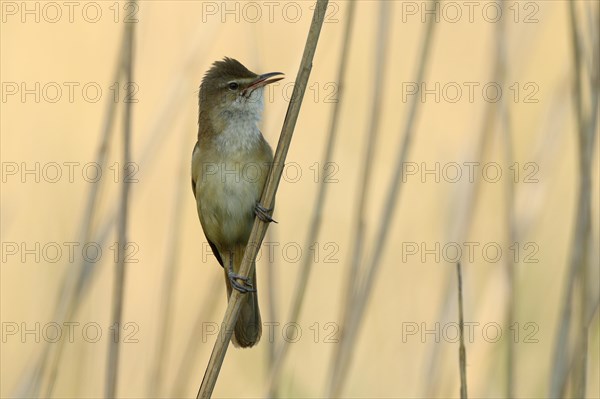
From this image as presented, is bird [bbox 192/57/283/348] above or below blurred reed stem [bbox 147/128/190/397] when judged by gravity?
above

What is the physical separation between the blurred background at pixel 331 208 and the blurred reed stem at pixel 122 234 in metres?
0.02

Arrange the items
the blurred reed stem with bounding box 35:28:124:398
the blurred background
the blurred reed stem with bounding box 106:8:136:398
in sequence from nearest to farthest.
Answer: the blurred reed stem with bounding box 106:8:136:398 → the blurred reed stem with bounding box 35:28:124:398 → the blurred background

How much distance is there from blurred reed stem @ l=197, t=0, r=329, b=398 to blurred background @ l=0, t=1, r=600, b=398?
516 millimetres

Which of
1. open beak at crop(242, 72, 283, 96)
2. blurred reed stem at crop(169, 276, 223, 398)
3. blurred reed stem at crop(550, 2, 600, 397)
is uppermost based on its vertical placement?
open beak at crop(242, 72, 283, 96)

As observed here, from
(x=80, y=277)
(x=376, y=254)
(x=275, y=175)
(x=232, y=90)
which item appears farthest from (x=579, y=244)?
(x=80, y=277)

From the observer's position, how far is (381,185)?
18.1 feet

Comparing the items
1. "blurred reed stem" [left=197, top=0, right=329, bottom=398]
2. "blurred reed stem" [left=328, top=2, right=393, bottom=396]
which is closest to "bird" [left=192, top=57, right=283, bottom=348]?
"blurred reed stem" [left=328, top=2, right=393, bottom=396]

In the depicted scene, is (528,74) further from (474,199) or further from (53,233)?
(53,233)

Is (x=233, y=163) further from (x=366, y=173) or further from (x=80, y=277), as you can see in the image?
(x=80, y=277)

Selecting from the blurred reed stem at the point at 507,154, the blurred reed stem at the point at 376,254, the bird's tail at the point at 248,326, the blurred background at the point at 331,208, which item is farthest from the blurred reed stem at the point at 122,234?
the blurred reed stem at the point at 507,154

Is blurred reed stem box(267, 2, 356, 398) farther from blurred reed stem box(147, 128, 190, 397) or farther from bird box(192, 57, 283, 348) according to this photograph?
blurred reed stem box(147, 128, 190, 397)

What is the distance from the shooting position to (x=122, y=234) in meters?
2.91

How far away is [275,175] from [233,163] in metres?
0.85

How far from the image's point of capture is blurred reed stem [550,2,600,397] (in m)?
2.89
